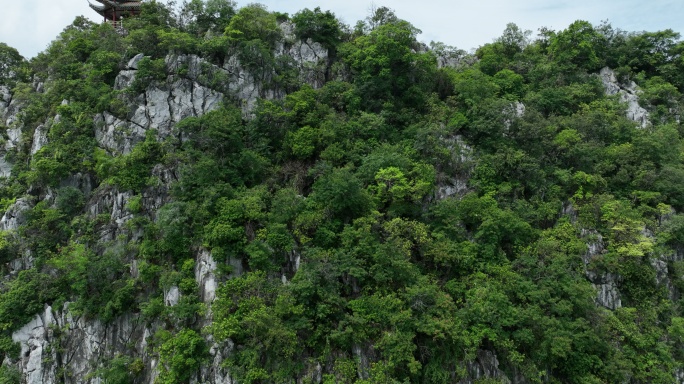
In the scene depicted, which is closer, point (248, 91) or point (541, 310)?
point (541, 310)

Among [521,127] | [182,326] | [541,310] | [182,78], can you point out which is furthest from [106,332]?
[521,127]

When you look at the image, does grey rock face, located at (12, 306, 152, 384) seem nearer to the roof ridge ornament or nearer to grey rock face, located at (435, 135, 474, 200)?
grey rock face, located at (435, 135, 474, 200)

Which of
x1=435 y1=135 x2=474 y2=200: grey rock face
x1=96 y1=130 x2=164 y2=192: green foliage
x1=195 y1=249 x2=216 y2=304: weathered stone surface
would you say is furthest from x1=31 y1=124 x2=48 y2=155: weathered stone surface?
x1=435 y1=135 x2=474 y2=200: grey rock face

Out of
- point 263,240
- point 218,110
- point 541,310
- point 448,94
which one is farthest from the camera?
point 448,94

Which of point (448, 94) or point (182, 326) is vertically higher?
point (448, 94)

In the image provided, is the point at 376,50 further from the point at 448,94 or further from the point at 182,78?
the point at 182,78

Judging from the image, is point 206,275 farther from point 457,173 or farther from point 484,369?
point 457,173

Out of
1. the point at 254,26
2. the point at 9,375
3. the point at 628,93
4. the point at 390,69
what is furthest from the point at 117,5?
the point at 628,93
